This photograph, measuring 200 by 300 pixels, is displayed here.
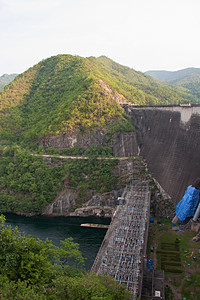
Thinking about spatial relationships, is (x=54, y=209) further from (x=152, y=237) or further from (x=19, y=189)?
(x=152, y=237)

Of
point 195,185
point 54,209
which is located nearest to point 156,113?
point 195,185

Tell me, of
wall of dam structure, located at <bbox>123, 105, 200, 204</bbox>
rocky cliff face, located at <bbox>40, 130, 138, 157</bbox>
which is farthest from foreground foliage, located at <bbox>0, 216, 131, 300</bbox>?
rocky cliff face, located at <bbox>40, 130, 138, 157</bbox>

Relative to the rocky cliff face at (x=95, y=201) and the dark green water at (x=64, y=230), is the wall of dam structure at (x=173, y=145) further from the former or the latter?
the dark green water at (x=64, y=230)

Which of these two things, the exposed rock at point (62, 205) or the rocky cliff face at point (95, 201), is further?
the exposed rock at point (62, 205)

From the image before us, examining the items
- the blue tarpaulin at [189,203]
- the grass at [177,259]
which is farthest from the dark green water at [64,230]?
the blue tarpaulin at [189,203]

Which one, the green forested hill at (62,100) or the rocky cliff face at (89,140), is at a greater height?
the green forested hill at (62,100)

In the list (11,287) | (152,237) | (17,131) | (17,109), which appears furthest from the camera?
(17,109)

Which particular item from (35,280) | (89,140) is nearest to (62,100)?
(89,140)
